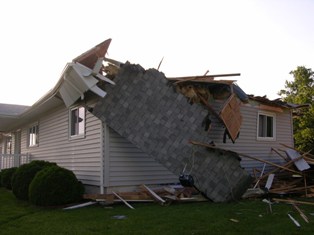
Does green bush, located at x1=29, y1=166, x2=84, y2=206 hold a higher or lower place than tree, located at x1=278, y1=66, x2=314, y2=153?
lower

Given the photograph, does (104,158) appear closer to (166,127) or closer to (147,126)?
(147,126)

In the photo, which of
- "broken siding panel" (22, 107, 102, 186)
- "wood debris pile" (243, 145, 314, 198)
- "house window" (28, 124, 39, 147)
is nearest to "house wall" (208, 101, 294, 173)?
"wood debris pile" (243, 145, 314, 198)

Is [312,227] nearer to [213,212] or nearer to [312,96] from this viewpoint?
[213,212]

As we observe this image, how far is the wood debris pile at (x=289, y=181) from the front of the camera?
416 inches

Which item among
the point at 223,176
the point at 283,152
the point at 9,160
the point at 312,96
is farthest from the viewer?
the point at 312,96

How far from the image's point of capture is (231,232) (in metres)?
6.06

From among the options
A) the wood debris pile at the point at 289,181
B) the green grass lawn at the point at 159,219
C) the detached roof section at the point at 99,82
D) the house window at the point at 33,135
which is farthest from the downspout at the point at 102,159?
the house window at the point at 33,135

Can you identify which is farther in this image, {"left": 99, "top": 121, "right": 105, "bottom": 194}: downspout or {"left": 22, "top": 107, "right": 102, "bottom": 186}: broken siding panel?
{"left": 22, "top": 107, "right": 102, "bottom": 186}: broken siding panel

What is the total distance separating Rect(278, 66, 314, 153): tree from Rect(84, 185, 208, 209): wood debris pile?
1665 centimetres

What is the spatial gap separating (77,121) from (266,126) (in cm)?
764

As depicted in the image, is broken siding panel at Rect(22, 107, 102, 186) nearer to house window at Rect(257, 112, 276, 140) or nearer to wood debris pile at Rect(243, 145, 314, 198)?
wood debris pile at Rect(243, 145, 314, 198)

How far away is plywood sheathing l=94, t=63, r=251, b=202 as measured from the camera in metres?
9.42

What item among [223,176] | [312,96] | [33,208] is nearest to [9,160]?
[33,208]

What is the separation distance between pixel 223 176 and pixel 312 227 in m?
3.21
